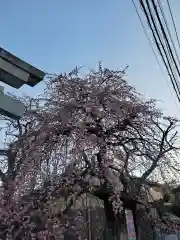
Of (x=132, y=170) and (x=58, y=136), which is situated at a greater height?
(x=58, y=136)

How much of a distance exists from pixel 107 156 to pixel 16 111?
384cm

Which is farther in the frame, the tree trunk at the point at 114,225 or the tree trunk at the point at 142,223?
the tree trunk at the point at 142,223

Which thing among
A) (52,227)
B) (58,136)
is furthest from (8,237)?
(58,136)

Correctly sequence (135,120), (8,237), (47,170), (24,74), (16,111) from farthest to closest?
(135,120) → (47,170) → (8,237) → (24,74) → (16,111)

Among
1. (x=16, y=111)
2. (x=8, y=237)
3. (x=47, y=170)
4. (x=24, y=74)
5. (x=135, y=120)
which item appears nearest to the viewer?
(x=16, y=111)

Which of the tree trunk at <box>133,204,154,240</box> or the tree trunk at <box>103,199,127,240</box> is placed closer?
the tree trunk at <box>103,199,127,240</box>

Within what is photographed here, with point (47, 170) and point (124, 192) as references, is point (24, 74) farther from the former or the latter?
point (124, 192)

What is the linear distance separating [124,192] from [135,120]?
1.81 m

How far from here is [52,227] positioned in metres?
7.35

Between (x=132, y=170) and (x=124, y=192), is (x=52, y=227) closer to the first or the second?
(x=124, y=192)

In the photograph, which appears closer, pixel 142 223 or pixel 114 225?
pixel 114 225

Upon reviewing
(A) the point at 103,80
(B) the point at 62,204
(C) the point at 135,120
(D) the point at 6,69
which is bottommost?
(B) the point at 62,204

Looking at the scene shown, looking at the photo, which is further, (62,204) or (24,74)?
(62,204)

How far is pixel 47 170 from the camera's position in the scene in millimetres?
7918
